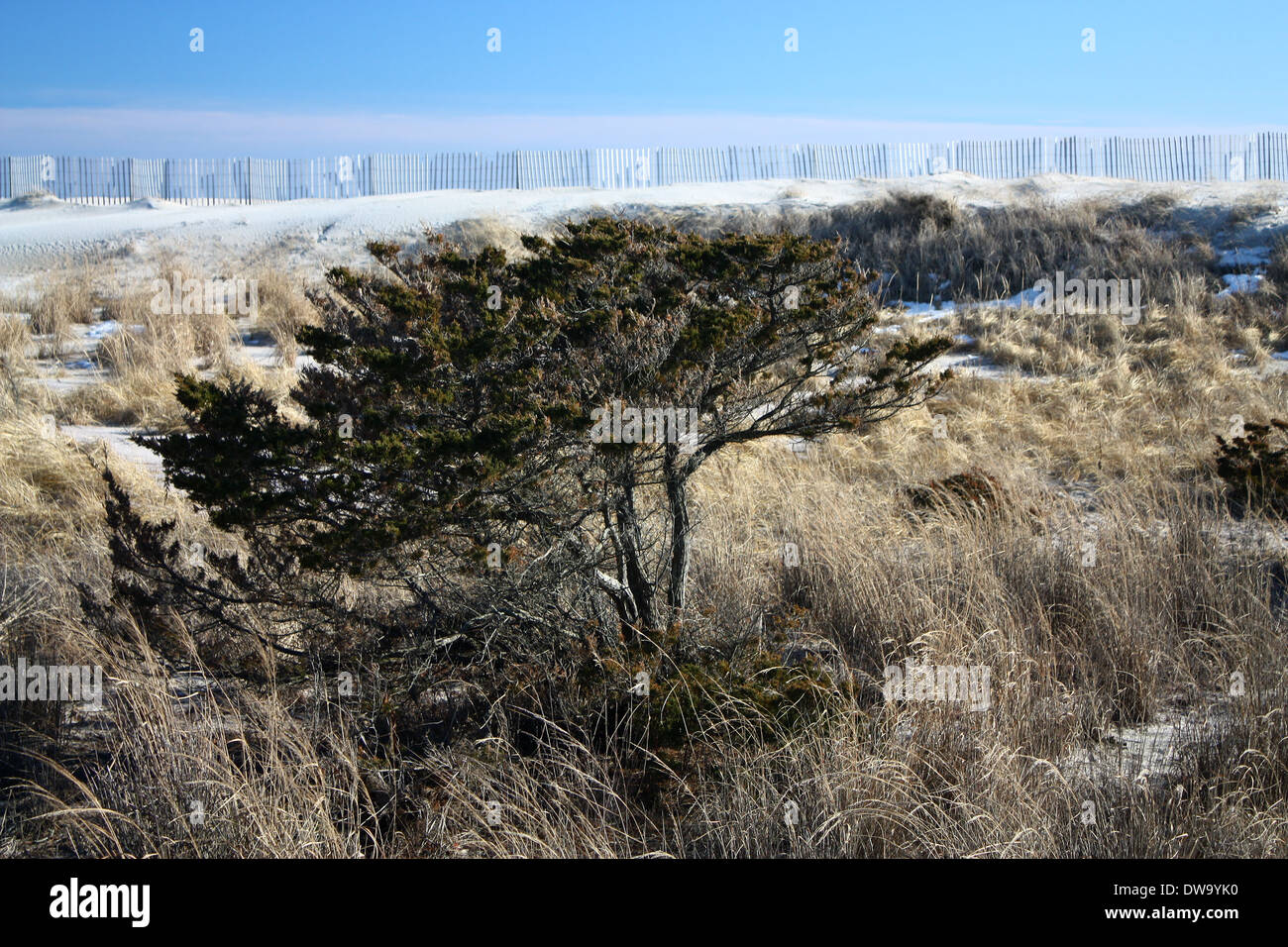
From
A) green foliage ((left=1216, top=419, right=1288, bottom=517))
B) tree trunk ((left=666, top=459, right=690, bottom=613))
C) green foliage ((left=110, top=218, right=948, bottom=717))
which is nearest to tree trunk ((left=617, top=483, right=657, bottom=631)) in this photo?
green foliage ((left=110, top=218, right=948, bottom=717))

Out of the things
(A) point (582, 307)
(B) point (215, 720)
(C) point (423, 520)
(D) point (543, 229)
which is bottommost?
(B) point (215, 720)

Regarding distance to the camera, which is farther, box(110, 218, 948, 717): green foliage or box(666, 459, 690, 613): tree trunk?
box(666, 459, 690, 613): tree trunk

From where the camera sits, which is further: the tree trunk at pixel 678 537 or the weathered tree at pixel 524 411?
the tree trunk at pixel 678 537

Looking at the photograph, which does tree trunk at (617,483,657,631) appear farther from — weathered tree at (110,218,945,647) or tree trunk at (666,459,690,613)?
tree trunk at (666,459,690,613)

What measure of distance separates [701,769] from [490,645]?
106cm

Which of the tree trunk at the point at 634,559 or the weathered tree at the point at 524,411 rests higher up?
the weathered tree at the point at 524,411

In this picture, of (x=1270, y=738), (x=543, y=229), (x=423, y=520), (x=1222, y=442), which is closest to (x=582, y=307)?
(x=423, y=520)

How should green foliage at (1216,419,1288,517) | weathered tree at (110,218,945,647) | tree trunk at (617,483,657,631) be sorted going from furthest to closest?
1. green foliage at (1216,419,1288,517)
2. tree trunk at (617,483,657,631)
3. weathered tree at (110,218,945,647)

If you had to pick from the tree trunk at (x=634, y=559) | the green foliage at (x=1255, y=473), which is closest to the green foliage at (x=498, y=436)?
the tree trunk at (x=634, y=559)

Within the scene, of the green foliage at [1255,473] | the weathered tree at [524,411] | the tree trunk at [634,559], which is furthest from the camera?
the green foliage at [1255,473]

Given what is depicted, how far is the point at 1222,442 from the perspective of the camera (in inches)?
271

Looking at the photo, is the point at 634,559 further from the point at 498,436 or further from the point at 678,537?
the point at 498,436

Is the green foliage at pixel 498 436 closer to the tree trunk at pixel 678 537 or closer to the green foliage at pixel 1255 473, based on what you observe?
the tree trunk at pixel 678 537
